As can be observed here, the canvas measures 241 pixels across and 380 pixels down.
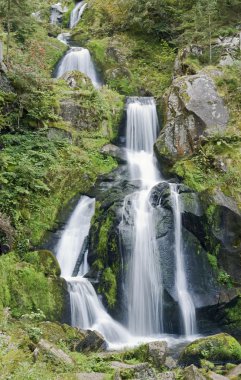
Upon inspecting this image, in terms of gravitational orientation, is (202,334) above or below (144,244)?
below

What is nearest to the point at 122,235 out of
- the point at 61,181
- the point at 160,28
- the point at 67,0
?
the point at 61,181

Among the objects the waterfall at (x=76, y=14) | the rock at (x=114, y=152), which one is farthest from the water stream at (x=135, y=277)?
the waterfall at (x=76, y=14)

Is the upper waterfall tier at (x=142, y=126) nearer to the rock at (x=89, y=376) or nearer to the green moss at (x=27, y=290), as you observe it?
the green moss at (x=27, y=290)

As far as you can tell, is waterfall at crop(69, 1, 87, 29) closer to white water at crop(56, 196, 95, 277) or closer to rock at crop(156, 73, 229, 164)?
rock at crop(156, 73, 229, 164)

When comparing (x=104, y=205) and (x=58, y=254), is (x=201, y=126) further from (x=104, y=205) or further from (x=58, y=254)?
(x=58, y=254)

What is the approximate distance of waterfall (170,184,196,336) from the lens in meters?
11.4

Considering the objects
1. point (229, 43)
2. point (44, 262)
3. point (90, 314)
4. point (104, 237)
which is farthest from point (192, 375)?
point (229, 43)

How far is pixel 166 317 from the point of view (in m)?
11.4

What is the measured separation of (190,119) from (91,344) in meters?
10.4

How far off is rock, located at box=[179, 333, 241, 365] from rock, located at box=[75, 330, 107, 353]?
1892 mm

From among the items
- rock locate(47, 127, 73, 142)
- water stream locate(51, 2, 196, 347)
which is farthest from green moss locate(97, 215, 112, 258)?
rock locate(47, 127, 73, 142)

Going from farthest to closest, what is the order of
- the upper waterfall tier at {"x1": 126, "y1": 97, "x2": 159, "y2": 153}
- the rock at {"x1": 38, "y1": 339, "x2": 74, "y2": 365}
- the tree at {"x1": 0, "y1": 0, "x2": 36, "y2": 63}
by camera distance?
the tree at {"x1": 0, "y1": 0, "x2": 36, "y2": 63}
the upper waterfall tier at {"x1": 126, "y1": 97, "x2": 159, "y2": 153}
the rock at {"x1": 38, "y1": 339, "x2": 74, "y2": 365}

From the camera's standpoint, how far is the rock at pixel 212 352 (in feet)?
29.0

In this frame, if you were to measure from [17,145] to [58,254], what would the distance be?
4.72 meters
